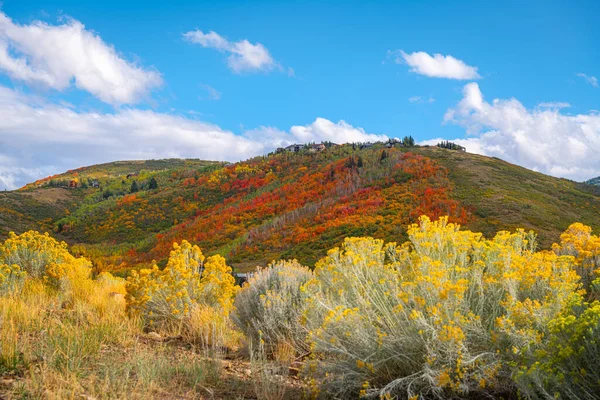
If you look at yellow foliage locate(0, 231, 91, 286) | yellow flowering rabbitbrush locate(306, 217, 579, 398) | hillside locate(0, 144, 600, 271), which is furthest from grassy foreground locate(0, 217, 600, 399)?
hillside locate(0, 144, 600, 271)

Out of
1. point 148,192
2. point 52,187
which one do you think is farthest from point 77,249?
point 52,187

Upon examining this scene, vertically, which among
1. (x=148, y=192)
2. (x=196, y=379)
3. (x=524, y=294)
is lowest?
(x=196, y=379)

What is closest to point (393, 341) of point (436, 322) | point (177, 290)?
point (436, 322)

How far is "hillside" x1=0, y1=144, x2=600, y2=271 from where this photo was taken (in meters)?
37.0

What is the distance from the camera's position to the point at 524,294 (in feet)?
12.6

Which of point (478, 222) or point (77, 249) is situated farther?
point (77, 249)

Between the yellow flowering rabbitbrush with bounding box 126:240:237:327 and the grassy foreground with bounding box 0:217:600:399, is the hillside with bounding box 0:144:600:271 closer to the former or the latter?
the yellow flowering rabbitbrush with bounding box 126:240:237:327

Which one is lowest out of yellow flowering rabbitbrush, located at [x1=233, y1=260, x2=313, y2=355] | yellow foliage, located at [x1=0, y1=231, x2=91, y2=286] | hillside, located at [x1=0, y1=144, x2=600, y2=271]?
yellow flowering rabbitbrush, located at [x1=233, y1=260, x2=313, y2=355]

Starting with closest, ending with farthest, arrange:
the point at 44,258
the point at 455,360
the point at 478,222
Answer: the point at 455,360 → the point at 44,258 → the point at 478,222

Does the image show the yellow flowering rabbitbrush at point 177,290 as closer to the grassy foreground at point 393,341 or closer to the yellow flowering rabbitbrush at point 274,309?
the yellow flowering rabbitbrush at point 274,309

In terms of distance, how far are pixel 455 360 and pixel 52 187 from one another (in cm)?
11928

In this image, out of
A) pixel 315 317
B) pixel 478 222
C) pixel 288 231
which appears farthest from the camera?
pixel 288 231

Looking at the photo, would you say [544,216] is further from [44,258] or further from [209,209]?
[209,209]

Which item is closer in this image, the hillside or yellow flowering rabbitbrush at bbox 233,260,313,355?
yellow flowering rabbitbrush at bbox 233,260,313,355
